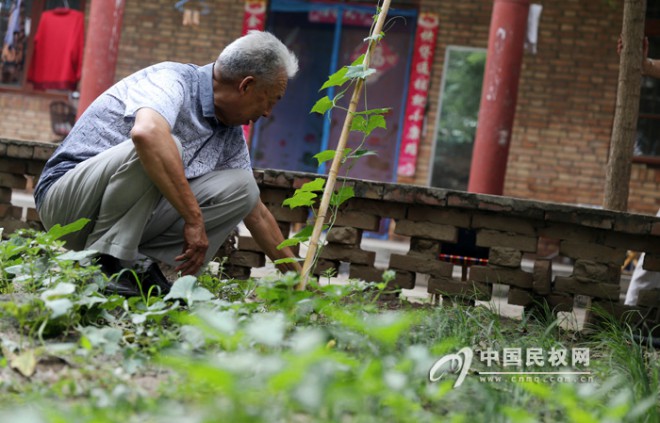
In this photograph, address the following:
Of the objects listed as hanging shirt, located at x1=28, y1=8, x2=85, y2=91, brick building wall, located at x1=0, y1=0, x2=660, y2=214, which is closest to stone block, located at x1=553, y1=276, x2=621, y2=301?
brick building wall, located at x1=0, y1=0, x2=660, y2=214

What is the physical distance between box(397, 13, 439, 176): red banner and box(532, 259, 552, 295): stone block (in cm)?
574

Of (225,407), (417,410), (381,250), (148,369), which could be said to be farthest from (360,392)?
(381,250)

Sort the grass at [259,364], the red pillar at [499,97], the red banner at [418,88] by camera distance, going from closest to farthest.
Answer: the grass at [259,364] → the red pillar at [499,97] → the red banner at [418,88]

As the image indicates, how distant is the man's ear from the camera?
10.6 ft

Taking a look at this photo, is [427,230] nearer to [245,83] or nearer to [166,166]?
[245,83]

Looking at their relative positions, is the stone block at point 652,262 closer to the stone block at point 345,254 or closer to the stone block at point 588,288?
the stone block at point 588,288

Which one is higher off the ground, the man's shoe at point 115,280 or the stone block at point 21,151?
Result: the stone block at point 21,151

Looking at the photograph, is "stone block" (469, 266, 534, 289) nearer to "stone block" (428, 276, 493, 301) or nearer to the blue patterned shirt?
"stone block" (428, 276, 493, 301)

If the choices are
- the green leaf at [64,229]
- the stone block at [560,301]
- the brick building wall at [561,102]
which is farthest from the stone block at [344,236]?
the brick building wall at [561,102]

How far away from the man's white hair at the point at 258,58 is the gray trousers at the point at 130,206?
461mm

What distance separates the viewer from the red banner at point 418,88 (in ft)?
33.0

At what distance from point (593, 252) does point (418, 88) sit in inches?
237

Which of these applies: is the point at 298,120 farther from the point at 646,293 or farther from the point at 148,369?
the point at 148,369

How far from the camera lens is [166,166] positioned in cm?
296
